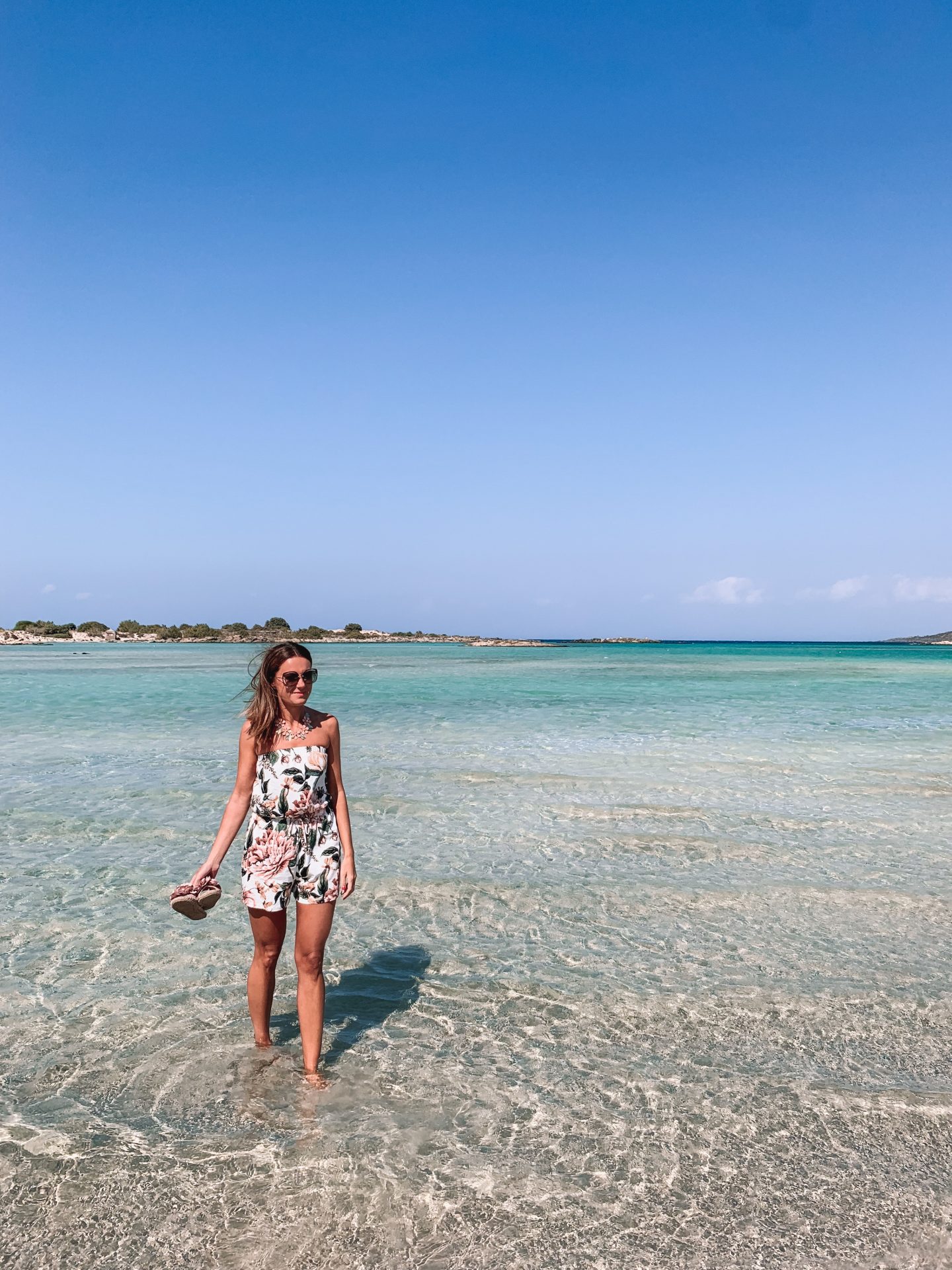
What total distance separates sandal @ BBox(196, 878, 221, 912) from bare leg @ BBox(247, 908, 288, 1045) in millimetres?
204

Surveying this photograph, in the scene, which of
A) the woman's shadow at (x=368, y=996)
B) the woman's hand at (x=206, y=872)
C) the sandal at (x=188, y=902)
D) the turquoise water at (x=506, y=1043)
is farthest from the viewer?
the woman's shadow at (x=368, y=996)

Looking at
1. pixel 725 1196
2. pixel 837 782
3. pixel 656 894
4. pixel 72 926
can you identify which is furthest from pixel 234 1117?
pixel 837 782

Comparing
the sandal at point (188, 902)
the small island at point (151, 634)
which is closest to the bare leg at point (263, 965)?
the sandal at point (188, 902)

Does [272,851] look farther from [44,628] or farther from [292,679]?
[44,628]

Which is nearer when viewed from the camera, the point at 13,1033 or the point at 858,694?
the point at 13,1033

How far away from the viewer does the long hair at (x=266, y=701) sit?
4.44 m

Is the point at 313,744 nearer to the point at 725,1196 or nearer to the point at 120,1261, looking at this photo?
the point at 120,1261

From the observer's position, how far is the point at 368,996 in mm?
5816

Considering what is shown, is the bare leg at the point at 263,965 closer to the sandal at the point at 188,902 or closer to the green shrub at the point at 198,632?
the sandal at the point at 188,902

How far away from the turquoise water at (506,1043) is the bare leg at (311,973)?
23cm

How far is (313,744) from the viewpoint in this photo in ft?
14.8

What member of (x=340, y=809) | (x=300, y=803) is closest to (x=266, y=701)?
(x=300, y=803)

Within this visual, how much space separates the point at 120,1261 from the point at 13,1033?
2285mm

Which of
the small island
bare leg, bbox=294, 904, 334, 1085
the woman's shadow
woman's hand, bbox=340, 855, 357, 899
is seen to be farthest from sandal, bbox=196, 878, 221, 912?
the small island
